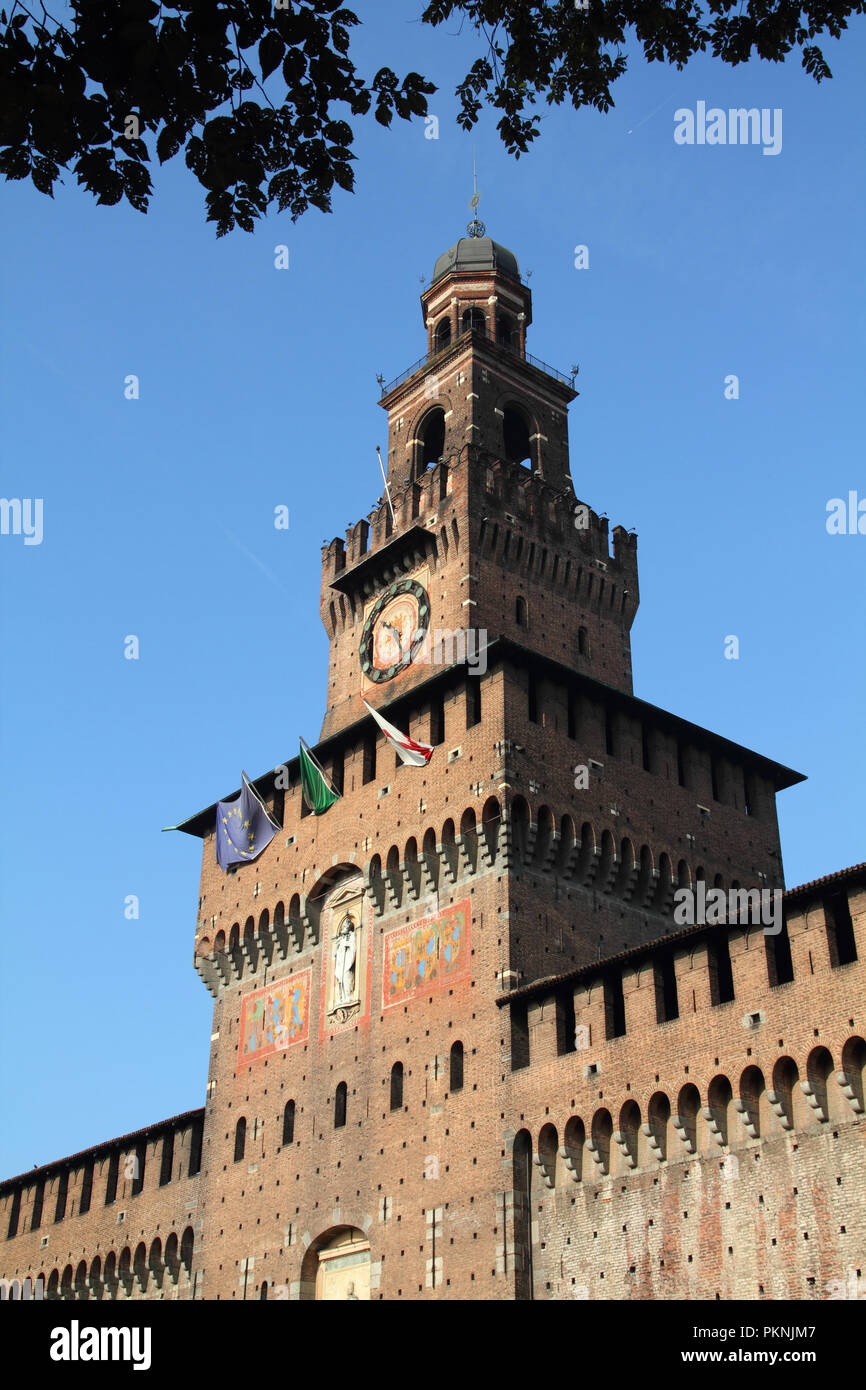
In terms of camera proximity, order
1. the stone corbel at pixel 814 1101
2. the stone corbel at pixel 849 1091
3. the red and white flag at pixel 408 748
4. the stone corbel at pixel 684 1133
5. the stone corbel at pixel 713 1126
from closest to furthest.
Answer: the stone corbel at pixel 849 1091 < the stone corbel at pixel 814 1101 < the stone corbel at pixel 713 1126 < the stone corbel at pixel 684 1133 < the red and white flag at pixel 408 748

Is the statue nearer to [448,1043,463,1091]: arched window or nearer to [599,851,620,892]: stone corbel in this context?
[448,1043,463,1091]: arched window

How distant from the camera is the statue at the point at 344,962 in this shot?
34625mm

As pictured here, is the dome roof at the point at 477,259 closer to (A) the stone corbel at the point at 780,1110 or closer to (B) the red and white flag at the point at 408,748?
(B) the red and white flag at the point at 408,748

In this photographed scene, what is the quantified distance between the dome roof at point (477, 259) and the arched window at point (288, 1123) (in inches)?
1019

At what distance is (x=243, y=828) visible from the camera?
130ft

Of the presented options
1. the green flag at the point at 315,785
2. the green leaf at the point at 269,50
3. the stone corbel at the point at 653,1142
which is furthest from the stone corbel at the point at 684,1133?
the green leaf at the point at 269,50

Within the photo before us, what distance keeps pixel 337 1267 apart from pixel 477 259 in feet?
100

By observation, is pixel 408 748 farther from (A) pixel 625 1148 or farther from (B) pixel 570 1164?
(A) pixel 625 1148

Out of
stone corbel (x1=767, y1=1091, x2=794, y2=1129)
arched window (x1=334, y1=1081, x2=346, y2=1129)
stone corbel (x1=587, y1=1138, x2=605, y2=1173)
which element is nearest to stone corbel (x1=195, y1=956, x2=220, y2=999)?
arched window (x1=334, y1=1081, x2=346, y2=1129)

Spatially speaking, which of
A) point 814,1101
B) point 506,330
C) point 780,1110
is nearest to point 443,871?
point 780,1110
